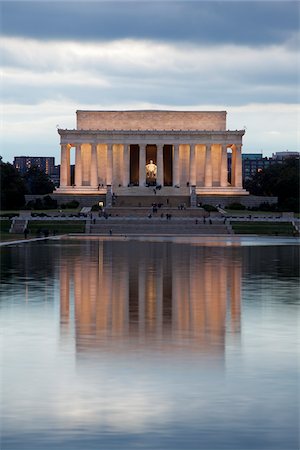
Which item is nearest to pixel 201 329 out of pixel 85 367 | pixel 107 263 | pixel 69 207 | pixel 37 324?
pixel 37 324

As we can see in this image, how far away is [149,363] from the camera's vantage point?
51.4 feet

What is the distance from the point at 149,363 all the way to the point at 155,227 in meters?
75.7

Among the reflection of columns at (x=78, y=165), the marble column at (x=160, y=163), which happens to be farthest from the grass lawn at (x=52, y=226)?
the reflection of columns at (x=78, y=165)

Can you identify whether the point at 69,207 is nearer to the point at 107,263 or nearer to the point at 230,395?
the point at 107,263

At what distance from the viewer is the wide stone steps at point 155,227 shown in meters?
89.1

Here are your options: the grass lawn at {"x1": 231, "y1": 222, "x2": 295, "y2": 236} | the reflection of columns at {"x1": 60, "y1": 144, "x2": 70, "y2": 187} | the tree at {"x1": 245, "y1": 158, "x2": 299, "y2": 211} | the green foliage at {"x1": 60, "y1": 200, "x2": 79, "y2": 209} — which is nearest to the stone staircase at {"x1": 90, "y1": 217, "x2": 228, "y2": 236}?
the grass lawn at {"x1": 231, "y1": 222, "x2": 295, "y2": 236}

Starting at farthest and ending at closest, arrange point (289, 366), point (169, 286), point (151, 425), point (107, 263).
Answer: point (107, 263) → point (169, 286) → point (289, 366) → point (151, 425)

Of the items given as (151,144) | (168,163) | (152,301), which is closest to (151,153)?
(168,163)

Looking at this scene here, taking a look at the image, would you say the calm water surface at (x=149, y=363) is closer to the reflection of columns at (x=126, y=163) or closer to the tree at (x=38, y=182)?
the reflection of columns at (x=126, y=163)

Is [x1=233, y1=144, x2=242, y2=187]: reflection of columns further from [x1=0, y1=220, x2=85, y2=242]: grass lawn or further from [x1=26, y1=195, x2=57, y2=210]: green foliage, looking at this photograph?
[x1=0, y1=220, x2=85, y2=242]: grass lawn

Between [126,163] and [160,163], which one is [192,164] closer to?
[160,163]

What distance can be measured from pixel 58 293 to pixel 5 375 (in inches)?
529

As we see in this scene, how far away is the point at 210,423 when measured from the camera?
11617 millimetres

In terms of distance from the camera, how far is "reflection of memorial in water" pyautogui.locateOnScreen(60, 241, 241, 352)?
61.9 feet
